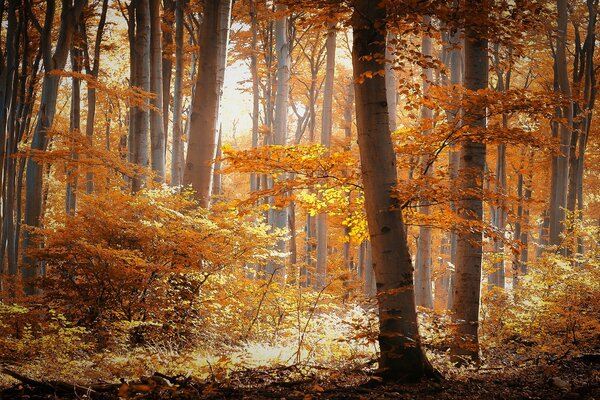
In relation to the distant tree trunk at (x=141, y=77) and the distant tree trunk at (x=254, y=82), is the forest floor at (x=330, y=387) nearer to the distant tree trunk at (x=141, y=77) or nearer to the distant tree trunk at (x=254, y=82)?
the distant tree trunk at (x=141, y=77)

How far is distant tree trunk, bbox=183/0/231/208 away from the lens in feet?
27.6

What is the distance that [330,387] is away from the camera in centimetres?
428

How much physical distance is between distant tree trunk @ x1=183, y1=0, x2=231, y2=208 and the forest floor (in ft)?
13.7

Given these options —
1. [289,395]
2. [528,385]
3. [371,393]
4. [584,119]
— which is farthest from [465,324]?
[584,119]

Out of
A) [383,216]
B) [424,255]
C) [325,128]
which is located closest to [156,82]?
[325,128]

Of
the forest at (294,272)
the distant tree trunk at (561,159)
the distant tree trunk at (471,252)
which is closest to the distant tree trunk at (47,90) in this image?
the forest at (294,272)

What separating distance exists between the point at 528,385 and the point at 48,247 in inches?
232

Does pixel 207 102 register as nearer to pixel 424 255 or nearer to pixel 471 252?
pixel 471 252

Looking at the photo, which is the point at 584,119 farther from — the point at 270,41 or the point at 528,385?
the point at 528,385

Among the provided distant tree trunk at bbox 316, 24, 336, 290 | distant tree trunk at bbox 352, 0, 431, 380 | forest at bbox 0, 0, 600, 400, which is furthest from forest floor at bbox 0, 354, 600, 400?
distant tree trunk at bbox 316, 24, 336, 290

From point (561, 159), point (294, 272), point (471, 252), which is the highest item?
point (561, 159)

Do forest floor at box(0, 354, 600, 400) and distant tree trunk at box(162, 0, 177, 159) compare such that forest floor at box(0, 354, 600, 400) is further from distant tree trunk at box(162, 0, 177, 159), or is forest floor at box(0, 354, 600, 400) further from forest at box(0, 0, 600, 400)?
distant tree trunk at box(162, 0, 177, 159)

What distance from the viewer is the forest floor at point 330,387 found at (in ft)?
11.6

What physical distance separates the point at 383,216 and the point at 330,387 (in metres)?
1.58
